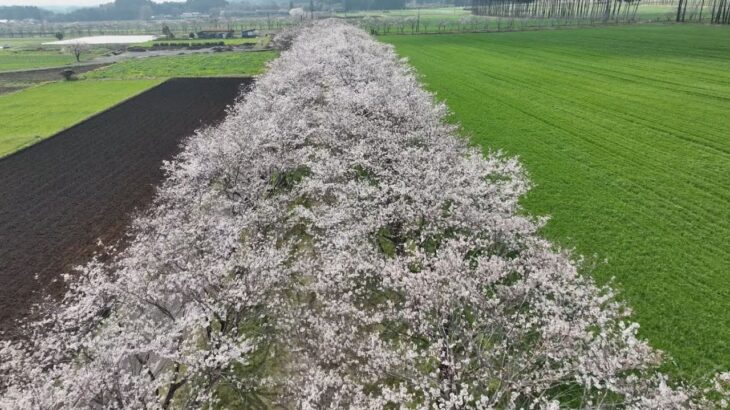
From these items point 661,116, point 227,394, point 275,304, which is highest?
point 661,116

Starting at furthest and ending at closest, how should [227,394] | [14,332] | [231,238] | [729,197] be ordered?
[729,197] < [14,332] < [231,238] < [227,394]

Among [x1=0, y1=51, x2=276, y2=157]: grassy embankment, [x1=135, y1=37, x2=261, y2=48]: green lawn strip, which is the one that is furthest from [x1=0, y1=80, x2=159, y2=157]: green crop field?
[x1=135, y1=37, x2=261, y2=48]: green lawn strip

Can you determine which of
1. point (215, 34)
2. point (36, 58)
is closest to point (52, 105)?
point (36, 58)

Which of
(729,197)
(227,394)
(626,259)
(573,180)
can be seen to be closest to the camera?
(227,394)

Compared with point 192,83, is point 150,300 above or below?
below

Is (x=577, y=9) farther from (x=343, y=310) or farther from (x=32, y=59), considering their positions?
(x=343, y=310)

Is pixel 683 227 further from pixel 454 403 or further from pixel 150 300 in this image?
pixel 150 300

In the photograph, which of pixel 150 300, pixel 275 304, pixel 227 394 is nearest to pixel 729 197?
pixel 275 304
